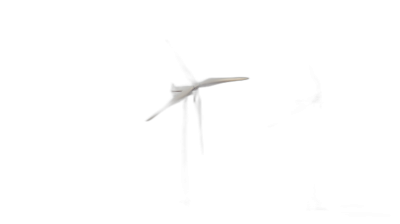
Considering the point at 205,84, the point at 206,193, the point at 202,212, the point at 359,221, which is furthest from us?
the point at 206,193

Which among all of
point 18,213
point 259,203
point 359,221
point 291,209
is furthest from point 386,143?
point 18,213

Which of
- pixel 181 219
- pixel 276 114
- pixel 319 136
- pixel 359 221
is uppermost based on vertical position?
pixel 276 114

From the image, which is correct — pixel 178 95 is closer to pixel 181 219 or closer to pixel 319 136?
pixel 181 219

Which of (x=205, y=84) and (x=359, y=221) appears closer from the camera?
(x=359, y=221)

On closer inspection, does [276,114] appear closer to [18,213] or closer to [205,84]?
[205,84]

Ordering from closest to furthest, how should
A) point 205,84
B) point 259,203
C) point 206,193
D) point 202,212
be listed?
1. point 205,84
2. point 202,212
3. point 259,203
4. point 206,193

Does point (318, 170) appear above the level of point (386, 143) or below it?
below

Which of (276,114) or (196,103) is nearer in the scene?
(196,103)

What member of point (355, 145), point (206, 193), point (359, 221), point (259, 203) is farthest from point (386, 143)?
point (206, 193)

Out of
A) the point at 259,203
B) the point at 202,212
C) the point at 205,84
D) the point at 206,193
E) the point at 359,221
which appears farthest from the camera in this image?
the point at 206,193
